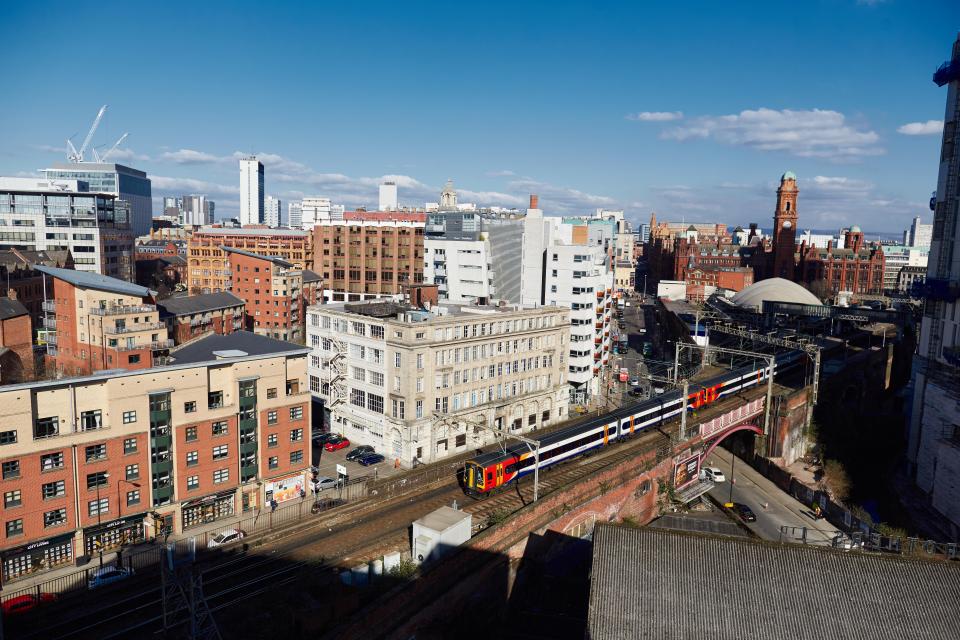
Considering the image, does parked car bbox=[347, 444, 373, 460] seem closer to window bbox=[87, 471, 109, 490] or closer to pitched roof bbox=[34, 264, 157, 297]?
window bbox=[87, 471, 109, 490]

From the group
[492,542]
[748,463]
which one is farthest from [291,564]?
[748,463]

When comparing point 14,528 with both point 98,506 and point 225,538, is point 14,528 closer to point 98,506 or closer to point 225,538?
point 98,506

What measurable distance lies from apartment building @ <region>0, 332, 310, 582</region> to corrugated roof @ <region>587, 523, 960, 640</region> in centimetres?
2986

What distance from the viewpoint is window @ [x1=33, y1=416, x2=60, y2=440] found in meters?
42.3

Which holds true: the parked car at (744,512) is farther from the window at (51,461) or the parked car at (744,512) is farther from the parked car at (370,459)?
the window at (51,461)

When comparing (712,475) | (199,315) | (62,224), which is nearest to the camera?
(712,475)

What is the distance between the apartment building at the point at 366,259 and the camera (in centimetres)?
14562

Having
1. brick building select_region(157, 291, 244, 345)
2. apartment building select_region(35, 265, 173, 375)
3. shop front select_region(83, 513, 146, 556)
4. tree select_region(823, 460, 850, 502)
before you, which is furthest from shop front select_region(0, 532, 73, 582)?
tree select_region(823, 460, 850, 502)

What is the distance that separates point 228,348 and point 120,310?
86.1 feet

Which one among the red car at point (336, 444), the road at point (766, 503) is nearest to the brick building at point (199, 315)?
the red car at point (336, 444)

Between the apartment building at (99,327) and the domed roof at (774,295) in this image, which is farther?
the domed roof at (774,295)

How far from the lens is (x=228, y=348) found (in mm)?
54656

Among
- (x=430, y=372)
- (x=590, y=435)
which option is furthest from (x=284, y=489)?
(x=590, y=435)

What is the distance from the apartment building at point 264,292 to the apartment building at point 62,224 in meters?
23.9
